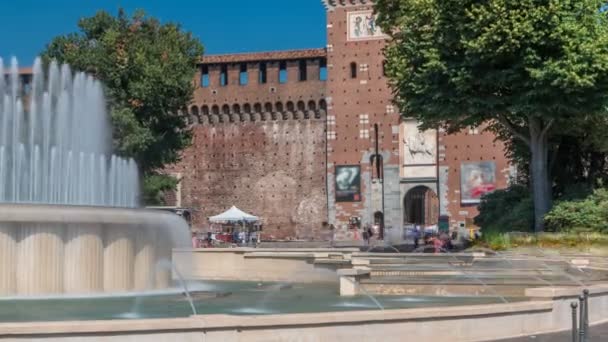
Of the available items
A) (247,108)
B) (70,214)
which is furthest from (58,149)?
(247,108)

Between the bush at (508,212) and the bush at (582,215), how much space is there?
1.45 m

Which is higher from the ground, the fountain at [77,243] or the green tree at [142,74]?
the green tree at [142,74]

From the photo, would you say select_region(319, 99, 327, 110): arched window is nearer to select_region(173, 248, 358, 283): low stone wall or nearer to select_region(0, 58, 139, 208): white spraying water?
select_region(0, 58, 139, 208): white spraying water

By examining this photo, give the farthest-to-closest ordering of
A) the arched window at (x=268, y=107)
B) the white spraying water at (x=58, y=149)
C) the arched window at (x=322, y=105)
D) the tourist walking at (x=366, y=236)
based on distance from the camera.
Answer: the arched window at (x=268, y=107) → the arched window at (x=322, y=105) → the tourist walking at (x=366, y=236) → the white spraying water at (x=58, y=149)

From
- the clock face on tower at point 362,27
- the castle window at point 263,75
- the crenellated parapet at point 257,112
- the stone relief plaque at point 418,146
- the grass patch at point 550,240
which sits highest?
the clock face on tower at point 362,27

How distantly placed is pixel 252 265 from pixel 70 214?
759 centimetres

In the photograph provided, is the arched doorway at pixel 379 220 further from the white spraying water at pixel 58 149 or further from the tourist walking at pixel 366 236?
the white spraying water at pixel 58 149

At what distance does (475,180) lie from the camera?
40.5 meters

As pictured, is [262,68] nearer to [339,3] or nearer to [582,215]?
[339,3]

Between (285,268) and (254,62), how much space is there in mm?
27336

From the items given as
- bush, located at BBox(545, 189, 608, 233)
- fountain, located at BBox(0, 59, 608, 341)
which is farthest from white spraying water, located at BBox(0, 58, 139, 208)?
bush, located at BBox(545, 189, 608, 233)

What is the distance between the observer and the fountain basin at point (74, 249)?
11.1 meters

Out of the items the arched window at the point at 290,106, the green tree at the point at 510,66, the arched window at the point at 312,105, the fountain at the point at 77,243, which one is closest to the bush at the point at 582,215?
the green tree at the point at 510,66

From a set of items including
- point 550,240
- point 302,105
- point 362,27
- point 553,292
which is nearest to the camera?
point 553,292
